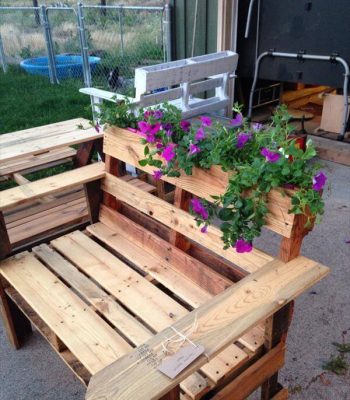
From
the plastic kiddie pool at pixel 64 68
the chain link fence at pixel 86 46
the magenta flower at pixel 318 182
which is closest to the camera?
the magenta flower at pixel 318 182

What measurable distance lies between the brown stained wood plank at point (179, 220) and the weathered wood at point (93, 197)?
0.07 metres

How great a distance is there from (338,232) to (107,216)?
1779 millimetres

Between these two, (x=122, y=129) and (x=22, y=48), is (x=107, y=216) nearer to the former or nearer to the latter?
(x=122, y=129)

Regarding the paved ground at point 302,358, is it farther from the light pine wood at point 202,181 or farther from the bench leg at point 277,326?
the light pine wood at point 202,181

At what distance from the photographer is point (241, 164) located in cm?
154

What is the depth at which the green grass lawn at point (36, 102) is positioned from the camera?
5570 mm

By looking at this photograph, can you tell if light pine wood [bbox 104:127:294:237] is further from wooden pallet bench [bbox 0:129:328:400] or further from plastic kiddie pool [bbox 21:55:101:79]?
plastic kiddie pool [bbox 21:55:101:79]

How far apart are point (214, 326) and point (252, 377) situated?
438 millimetres

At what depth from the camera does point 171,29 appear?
541 cm

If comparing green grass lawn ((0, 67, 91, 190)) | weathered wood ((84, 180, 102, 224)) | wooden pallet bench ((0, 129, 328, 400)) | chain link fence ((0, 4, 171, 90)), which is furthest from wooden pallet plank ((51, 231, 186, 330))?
chain link fence ((0, 4, 171, 90))

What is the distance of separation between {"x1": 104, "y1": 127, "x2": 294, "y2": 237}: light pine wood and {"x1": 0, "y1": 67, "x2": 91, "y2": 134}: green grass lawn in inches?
116

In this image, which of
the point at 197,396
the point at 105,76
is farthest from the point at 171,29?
the point at 197,396

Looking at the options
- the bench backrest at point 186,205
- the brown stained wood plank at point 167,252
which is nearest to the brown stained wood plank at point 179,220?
the bench backrest at point 186,205

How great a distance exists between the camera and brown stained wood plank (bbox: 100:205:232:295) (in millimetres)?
1849
